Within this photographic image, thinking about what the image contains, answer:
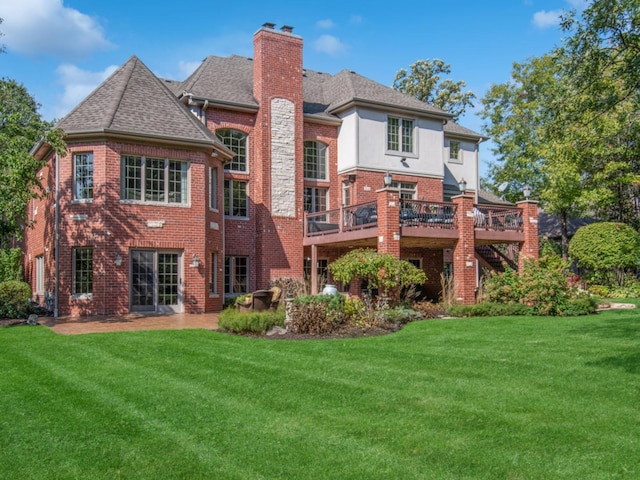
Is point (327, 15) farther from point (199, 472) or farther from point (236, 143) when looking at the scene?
point (199, 472)

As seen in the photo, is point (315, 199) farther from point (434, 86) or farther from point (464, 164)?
point (434, 86)

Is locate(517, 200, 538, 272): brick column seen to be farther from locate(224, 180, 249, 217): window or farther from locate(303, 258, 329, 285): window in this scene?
locate(224, 180, 249, 217): window

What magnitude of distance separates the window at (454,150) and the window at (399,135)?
13.2ft

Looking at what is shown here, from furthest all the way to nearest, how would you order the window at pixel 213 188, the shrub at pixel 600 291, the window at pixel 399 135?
the shrub at pixel 600 291, the window at pixel 399 135, the window at pixel 213 188

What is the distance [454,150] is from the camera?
96.1ft

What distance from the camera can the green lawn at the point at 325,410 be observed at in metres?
5.52

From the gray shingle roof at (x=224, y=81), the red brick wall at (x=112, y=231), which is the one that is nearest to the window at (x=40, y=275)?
the red brick wall at (x=112, y=231)

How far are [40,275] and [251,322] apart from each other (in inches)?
467

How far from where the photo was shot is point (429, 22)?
14156 millimetres

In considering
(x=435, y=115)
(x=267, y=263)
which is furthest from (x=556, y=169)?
(x=267, y=263)

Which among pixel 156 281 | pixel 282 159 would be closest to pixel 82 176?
Answer: pixel 156 281

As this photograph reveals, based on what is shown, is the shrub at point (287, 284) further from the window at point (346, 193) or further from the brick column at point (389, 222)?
the brick column at point (389, 222)

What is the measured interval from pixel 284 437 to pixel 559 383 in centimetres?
413

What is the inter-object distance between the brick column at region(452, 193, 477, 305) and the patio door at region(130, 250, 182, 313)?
29.3 feet
